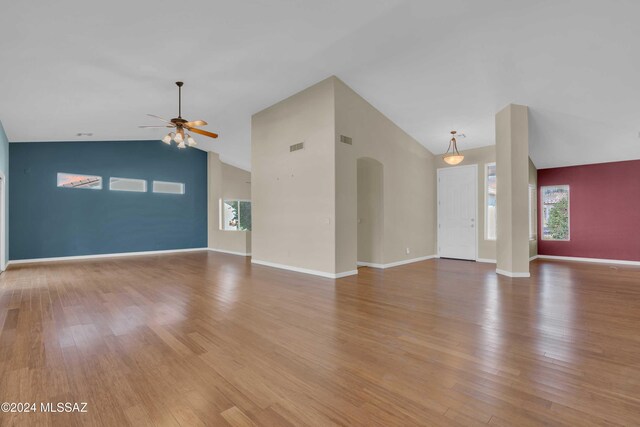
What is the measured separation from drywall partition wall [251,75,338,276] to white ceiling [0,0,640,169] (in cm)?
52

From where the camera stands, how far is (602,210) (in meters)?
7.43

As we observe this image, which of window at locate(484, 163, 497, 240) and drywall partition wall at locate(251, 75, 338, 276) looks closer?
drywall partition wall at locate(251, 75, 338, 276)

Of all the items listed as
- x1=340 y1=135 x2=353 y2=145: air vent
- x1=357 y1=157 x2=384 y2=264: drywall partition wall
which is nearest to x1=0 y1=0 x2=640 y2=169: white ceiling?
x1=340 y1=135 x2=353 y2=145: air vent

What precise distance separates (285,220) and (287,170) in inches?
42.8

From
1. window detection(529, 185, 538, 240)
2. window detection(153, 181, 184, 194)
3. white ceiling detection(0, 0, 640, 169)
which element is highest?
white ceiling detection(0, 0, 640, 169)

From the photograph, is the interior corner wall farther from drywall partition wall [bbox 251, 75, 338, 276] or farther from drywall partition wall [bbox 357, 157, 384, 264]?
drywall partition wall [bbox 251, 75, 338, 276]

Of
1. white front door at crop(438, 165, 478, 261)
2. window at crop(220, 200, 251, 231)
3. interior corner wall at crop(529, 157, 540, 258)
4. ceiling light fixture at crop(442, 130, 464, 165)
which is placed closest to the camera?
ceiling light fixture at crop(442, 130, 464, 165)

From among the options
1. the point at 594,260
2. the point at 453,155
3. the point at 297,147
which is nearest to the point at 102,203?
the point at 297,147

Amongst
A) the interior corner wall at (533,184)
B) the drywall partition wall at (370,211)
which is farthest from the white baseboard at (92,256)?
the interior corner wall at (533,184)

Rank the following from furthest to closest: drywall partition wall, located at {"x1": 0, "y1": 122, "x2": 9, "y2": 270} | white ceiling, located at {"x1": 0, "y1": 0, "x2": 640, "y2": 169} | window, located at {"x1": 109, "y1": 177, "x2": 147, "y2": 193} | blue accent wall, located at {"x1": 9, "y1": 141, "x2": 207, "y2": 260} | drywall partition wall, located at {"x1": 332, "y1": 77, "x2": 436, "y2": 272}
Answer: window, located at {"x1": 109, "y1": 177, "x2": 147, "y2": 193} → blue accent wall, located at {"x1": 9, "y1": 141, "x2": 207, "y2": 260} → drywall partition wall, located at {"x1": 0, "y1": 122, "x2": 9, "y2": 270} → drywall partition wall, located at {"x1": 332, "y1": 77, "x2": 436, "y2": 272} → white ceiling, located at {"x1": 0, "y1": 0, "x2": 640, "y2": 169}

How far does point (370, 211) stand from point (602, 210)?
5.90m

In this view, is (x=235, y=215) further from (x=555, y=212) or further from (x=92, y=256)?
(x=555, y=212)

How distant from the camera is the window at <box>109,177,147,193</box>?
29.8ft

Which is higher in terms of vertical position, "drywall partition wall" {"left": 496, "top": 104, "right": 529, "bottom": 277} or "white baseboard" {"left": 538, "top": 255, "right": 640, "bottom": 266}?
"drywall partition wall" {"left": 496, "top": 104, "right": 529, "bottom": 277}
